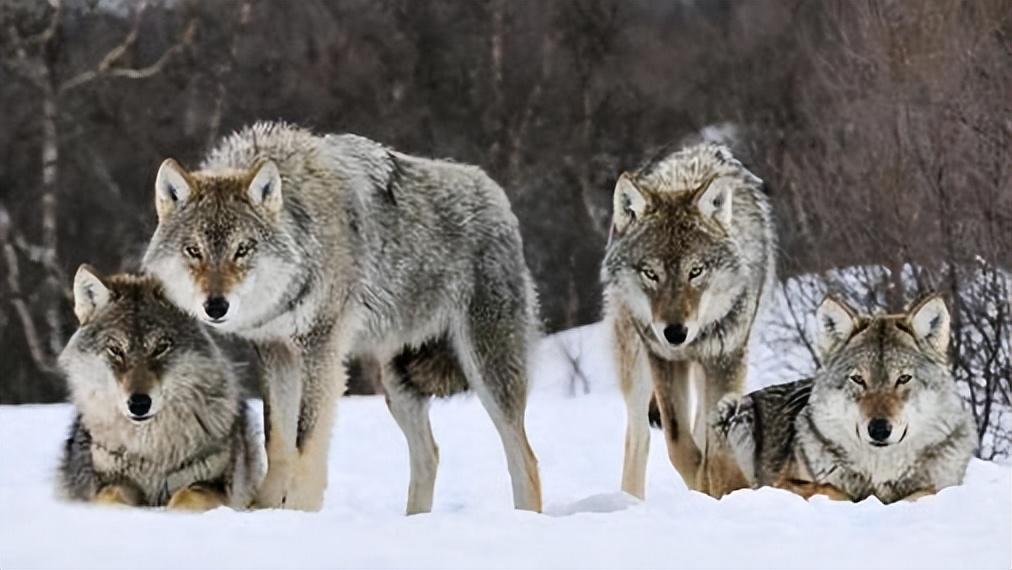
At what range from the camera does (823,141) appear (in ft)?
39.1

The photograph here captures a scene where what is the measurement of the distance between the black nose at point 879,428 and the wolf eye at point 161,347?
216cm

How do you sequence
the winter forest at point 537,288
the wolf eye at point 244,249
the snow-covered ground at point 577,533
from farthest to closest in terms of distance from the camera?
the wolf eye at point 244,249 → the winter forest at point 537,288 → the snow-covered ground at point 577,533

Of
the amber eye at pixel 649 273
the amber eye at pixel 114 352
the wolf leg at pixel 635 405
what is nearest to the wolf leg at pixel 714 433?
the wolf leg at pixel 635 405

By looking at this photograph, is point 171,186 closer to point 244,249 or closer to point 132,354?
point 244,249

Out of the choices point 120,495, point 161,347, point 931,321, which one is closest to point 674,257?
point 931,321

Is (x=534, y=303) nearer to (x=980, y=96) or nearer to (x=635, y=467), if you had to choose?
(x=635, y=467)

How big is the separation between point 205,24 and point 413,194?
1124 centimetres

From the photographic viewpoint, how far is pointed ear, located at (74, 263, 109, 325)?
509 cm

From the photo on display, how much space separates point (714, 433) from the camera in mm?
5707

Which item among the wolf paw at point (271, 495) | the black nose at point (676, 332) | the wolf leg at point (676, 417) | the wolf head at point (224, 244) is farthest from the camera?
the wolf leg at point (676, 417)

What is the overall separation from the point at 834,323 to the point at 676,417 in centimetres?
119

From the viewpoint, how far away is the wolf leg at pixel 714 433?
18.4ft

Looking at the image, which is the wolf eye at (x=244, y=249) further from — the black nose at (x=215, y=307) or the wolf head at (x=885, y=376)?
the wolf head at (x=885, y=376)

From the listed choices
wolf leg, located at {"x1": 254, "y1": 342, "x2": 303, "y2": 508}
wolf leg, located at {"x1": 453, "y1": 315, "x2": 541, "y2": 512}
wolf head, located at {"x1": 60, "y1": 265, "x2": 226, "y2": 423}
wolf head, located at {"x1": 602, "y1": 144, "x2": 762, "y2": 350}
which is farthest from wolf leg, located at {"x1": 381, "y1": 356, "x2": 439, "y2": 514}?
wolf head, located at {"x1": 60, "y1": 265, "x2": 226, "y2": 423}
